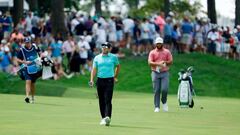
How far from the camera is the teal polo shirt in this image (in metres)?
21.5

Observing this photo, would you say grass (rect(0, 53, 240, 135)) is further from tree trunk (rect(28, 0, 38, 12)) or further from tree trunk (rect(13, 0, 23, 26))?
tree trunk (rect(28, 0, 38, 12))

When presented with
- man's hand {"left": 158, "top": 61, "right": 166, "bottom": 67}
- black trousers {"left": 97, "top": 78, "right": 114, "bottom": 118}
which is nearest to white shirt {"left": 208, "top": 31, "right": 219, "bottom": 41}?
man's hand {"left": 158, "top": 61, "right": 166, "bottom": 67}

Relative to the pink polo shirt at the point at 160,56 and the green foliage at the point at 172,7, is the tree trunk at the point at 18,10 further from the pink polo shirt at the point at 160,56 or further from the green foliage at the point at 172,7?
the green foliage at the point at 172,7

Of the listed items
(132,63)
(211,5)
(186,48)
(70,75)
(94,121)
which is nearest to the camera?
(94,121)

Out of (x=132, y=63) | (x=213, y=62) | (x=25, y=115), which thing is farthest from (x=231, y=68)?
(x=25, y=115)

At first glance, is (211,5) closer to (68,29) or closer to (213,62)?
(213,62)

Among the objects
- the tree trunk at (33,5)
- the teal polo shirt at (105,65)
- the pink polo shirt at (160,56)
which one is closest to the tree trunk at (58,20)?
the tree trunk at (33,5)

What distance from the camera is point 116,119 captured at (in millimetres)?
22812

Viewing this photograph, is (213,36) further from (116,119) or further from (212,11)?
(116,119)

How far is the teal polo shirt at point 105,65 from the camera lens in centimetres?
2155

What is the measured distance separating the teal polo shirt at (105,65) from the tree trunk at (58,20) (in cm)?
2633

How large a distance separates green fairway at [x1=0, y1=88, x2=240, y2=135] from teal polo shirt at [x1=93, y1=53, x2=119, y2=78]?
1.19m

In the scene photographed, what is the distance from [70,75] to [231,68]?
1019 cm

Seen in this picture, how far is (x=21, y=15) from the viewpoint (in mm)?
49438
